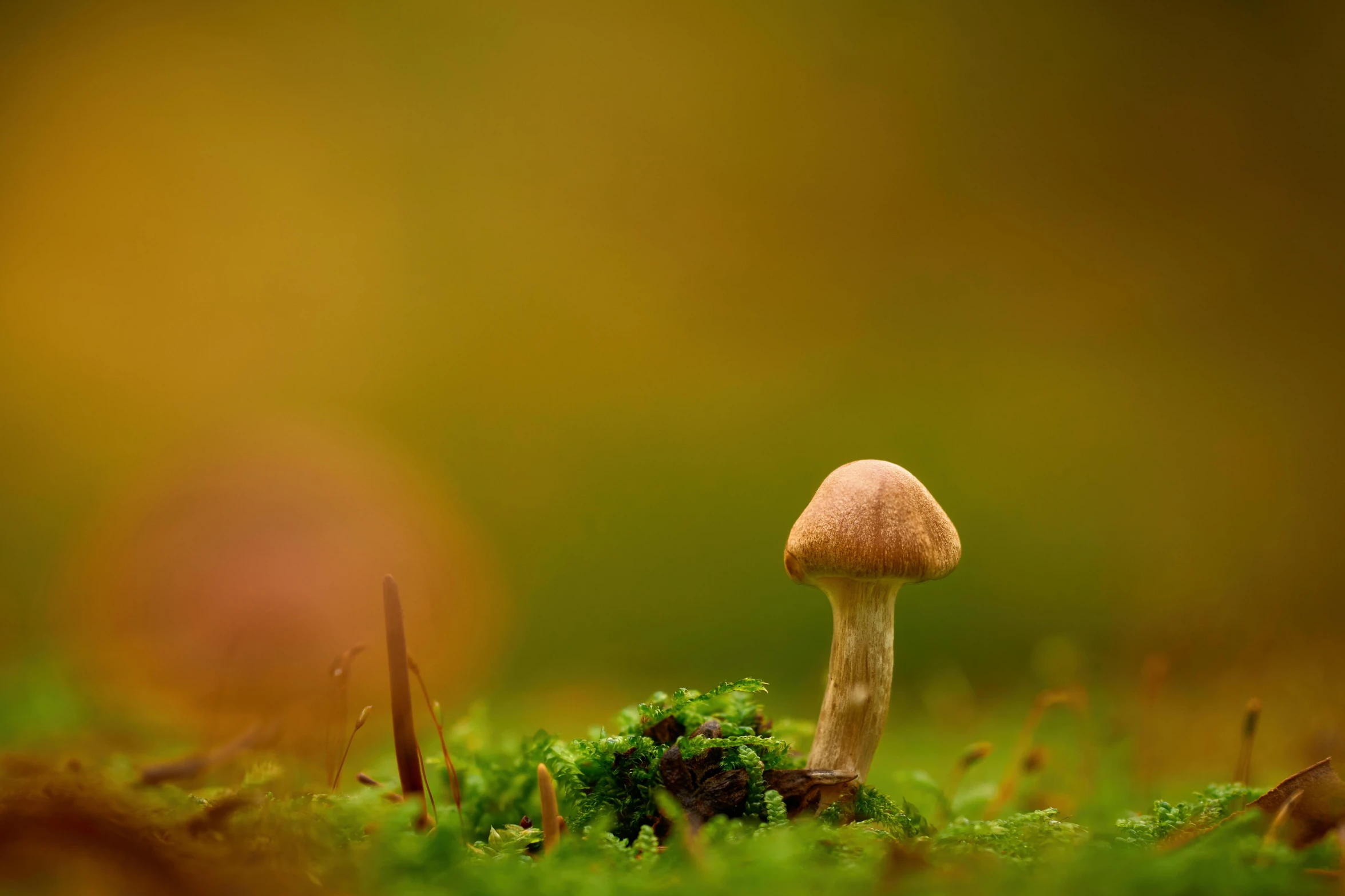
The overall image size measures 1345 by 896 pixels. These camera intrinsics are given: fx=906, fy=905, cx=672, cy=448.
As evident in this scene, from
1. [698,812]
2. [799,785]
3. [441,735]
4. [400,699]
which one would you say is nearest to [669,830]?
[698,812]

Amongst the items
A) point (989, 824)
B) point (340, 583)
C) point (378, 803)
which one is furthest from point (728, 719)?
point (340, 583)

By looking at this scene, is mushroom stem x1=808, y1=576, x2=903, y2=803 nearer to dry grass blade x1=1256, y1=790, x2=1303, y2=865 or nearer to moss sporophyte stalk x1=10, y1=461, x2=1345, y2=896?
moss sporophyte stalk x1=10, y1=461, x2=1345, y2=896

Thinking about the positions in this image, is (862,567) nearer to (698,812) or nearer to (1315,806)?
(698,812)

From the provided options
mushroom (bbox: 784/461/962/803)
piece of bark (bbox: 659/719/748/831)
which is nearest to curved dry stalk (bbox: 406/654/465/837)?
piece of bark (bbox: 659/719/748/831)

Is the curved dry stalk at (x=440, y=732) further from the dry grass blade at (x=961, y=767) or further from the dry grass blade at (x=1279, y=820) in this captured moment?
the dry grass blade at (x=1279, y=820)

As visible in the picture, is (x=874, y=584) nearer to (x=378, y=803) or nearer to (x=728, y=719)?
(x=728, y=719)

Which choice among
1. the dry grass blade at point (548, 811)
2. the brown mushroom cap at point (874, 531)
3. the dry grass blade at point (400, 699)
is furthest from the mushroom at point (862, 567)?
the dry grass blade at point (400, 699)

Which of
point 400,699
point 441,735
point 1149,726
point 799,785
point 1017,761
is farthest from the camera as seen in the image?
point 1017,761
